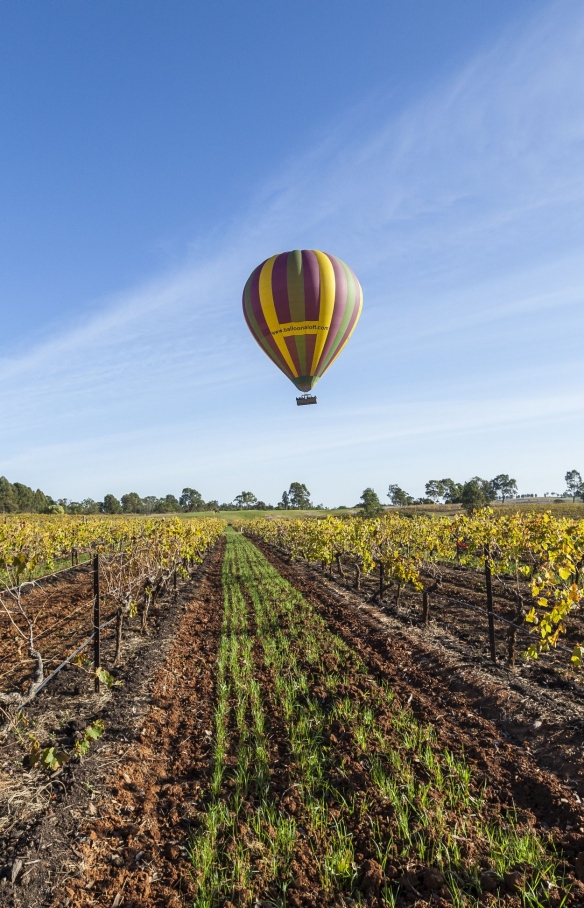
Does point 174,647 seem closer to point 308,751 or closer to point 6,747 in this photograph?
point 6,747

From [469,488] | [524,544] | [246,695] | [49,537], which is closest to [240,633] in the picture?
[246,695]

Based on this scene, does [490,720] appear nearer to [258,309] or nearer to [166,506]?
[258,309]

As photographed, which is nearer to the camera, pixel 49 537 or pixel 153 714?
pixel 153 714

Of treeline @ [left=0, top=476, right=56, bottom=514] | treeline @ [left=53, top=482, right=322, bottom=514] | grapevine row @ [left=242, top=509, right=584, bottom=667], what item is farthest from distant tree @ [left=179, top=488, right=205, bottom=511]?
grapevine row @ [left=242, top=509, right=584, bottom=667]

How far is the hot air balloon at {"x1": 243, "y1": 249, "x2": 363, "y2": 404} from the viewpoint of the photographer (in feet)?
60.5

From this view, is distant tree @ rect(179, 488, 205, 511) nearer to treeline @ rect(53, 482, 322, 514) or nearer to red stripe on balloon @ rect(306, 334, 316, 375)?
treeline @ rect(53, 482, 322, 514)

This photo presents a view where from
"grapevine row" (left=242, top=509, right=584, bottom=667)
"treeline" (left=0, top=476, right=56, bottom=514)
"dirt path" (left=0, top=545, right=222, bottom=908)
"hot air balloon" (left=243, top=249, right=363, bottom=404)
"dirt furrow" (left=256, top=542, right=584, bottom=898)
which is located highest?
"hot air balloon" (left=243, top=249, right=363, bottom=404)

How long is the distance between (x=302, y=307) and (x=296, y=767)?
15.9 metres

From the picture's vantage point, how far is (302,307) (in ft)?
60.7

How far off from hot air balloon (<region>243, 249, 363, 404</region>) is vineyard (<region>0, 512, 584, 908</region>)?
11103 millimetres

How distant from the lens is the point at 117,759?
19.1ft

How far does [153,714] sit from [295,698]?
7.13ft

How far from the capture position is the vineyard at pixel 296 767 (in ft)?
13.1

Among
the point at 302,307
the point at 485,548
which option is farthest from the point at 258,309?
the point at 485,548
